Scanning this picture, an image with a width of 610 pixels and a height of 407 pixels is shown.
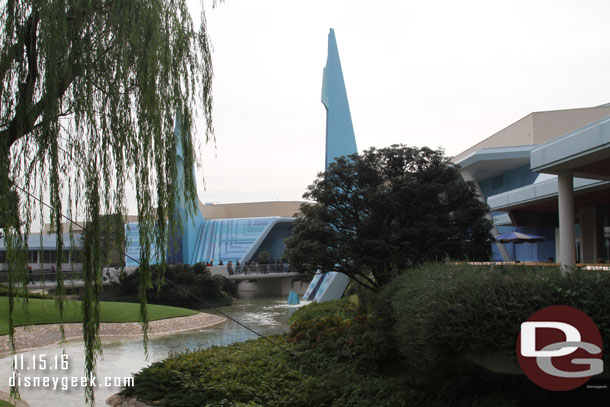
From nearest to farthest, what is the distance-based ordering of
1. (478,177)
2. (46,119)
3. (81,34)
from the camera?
(46,119), (81,34), (478,177)

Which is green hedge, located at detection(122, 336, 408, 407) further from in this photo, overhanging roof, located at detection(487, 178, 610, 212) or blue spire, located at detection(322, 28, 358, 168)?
blue spire, located at detection(322, 28, 358, 168)

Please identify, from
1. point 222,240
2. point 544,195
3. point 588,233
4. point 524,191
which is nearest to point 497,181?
point 588,233

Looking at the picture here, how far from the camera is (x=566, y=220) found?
9.57m

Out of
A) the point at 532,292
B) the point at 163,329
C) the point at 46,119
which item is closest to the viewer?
the point at 46,119

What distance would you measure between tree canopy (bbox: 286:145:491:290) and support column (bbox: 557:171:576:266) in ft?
12.4

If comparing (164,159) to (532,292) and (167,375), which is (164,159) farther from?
(167,375)

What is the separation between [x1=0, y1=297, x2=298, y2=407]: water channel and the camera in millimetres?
10062

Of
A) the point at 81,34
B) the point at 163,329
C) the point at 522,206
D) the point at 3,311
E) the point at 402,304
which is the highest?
the point at 81,34

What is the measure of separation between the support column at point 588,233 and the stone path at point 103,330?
1427cm

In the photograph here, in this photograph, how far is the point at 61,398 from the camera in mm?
9781

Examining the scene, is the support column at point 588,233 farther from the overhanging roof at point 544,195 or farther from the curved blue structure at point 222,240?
the curved blue structure at point 222,240

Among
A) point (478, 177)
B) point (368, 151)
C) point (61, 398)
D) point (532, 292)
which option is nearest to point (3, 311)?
point (61, 398)

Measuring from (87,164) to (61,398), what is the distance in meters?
6.60

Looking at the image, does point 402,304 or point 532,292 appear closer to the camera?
point 532,292
